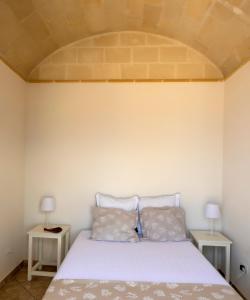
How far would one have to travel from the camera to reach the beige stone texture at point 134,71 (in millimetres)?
3125

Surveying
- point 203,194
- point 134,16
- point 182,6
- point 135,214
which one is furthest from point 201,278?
point 134,16

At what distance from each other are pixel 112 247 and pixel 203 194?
1.38m

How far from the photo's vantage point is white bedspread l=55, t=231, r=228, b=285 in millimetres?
1828

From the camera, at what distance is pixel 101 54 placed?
315cm

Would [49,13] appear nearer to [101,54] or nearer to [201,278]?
[101,54]

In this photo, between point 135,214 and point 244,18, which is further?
point 135,214

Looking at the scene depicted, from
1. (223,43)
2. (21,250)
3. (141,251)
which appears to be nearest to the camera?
(141,251)

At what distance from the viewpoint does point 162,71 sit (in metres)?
3.12

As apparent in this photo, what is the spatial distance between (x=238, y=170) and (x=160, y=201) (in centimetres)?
96

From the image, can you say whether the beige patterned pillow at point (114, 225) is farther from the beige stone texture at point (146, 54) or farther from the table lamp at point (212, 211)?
the beige stone texture at point (146, 54)

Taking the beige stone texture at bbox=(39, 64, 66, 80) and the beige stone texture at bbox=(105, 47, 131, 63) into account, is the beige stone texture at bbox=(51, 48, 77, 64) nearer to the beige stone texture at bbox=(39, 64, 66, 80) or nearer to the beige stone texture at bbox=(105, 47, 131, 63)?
the beige stone texture at bbox=(39, 64, 66, 80)

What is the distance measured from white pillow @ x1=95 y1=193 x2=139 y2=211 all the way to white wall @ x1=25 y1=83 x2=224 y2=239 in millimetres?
154

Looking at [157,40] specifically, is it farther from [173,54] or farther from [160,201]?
[160,201]

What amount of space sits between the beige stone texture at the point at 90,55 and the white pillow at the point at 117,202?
176 cm
